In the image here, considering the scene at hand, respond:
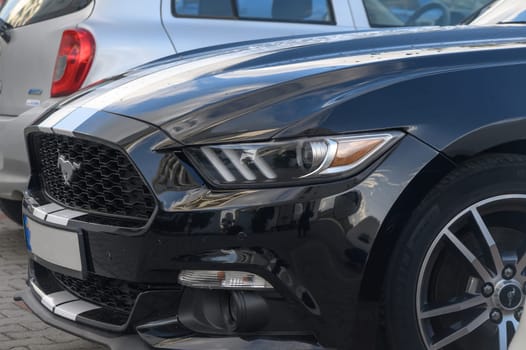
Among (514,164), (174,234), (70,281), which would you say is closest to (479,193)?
(514,164)

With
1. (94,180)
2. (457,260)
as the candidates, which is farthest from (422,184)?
(94,180)

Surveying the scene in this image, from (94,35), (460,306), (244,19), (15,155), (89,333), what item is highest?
(244,19)

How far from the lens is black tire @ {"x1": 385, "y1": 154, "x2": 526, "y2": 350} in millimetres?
3197

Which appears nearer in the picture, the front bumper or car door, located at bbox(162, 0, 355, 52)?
the front bumper

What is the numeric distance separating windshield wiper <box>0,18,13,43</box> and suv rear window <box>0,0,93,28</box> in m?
0.03

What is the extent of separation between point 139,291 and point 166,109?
1.90 ft

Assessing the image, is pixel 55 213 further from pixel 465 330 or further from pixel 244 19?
pixel 244 19

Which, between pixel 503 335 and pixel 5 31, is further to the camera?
pixel 5 31

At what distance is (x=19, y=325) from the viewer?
477cm

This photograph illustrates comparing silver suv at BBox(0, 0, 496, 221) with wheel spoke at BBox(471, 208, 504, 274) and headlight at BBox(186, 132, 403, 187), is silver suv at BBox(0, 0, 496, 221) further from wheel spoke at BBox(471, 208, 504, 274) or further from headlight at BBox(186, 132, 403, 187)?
wheel spoke at BBox(471, 208, 504, 274)

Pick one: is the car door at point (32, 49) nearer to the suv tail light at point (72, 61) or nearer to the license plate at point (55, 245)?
the suv tail light at point (72, 61)

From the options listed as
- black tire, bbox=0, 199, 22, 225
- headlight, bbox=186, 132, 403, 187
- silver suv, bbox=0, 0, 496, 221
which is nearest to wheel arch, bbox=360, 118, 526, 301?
headlight, bbox=186, 132, 403, 187

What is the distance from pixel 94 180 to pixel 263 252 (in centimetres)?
76

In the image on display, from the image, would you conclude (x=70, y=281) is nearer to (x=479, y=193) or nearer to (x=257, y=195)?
(x=257, y=195)
